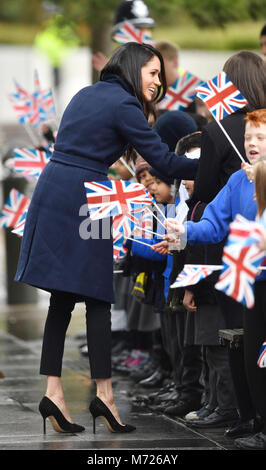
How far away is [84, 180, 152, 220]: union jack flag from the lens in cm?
543

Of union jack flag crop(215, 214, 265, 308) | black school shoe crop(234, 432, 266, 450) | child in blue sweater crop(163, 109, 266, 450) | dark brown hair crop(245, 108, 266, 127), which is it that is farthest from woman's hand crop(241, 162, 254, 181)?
black school shoe crop(234, 432, 266, 450)

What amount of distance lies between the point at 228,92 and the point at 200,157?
38cm

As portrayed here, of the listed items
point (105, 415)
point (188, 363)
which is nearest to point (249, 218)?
point (105, 415)

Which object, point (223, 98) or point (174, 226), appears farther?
point (223, 98)

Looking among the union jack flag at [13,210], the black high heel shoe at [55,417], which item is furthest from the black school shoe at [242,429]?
the union jack flag at [13,210]

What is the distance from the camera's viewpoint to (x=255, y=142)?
5.19 metres

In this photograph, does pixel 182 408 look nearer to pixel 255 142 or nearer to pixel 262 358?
pixel 262 358

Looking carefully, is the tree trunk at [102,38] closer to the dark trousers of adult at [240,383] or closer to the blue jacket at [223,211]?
the blue jacket at [223,211]

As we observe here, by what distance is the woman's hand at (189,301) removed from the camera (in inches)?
233

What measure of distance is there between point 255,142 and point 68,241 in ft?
3.71

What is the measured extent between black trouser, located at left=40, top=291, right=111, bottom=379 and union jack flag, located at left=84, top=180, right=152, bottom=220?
0.52 meters

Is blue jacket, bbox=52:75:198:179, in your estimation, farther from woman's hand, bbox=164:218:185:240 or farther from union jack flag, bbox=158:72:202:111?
union jack flag, bbox=158:72:202:111

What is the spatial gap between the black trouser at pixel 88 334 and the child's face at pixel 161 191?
4.09 ft
